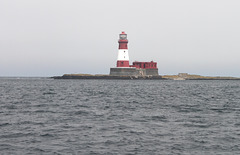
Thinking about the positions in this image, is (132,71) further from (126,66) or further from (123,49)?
(123,49)

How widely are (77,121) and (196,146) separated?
7.35 m

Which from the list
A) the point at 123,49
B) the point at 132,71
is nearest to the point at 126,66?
the point at 132,71

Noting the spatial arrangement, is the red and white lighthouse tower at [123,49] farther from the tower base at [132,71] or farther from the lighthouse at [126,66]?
the tower base at [132,71]

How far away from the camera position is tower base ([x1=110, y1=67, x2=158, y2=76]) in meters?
96.1

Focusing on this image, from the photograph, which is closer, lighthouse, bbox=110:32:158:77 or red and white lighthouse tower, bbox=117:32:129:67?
red and white lighthouse tower, bbox=117:32:129:67

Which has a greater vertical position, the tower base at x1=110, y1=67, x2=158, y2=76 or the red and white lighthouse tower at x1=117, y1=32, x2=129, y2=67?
the red and white lighthouse tower at x1=117, y1=32, x2=129, y2=67

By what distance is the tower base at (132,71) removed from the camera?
315 feet

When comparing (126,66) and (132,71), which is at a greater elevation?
(126,66)

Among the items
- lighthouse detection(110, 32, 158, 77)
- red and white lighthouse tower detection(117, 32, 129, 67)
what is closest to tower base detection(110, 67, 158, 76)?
lighthouse detection(110, 32, 158, 77)

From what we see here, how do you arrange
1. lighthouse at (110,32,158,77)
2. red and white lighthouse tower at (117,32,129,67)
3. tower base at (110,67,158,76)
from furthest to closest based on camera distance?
tower base at (110,67,158,76) → lighthouse at (110,32,158,77) → red and white lighthouse tower at (117,32,129,67)

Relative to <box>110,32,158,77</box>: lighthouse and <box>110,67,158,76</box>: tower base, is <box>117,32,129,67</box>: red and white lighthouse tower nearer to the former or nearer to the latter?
<box>110,32,158,77</box>: lighthouse

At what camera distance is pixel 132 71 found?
99.6 meters

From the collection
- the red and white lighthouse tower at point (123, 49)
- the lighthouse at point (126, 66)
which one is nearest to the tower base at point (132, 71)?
the lighthouse at point (126, 66)

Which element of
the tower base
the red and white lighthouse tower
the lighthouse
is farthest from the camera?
the tower base
